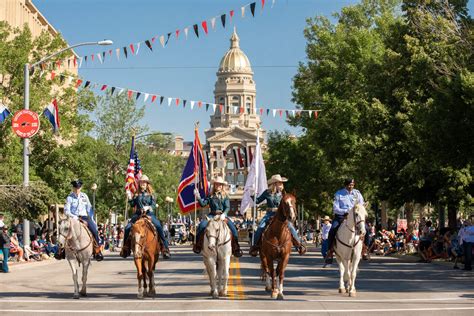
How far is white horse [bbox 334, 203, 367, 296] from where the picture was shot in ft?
67.7

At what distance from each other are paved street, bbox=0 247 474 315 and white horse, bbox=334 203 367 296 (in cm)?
48

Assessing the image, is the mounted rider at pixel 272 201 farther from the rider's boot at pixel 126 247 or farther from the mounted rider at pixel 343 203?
the rider's boot at pixel 126 247

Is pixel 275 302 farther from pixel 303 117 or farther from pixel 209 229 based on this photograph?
pixel 303 117

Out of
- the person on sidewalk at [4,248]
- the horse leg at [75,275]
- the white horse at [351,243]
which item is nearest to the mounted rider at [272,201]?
the white horse at [351,243]

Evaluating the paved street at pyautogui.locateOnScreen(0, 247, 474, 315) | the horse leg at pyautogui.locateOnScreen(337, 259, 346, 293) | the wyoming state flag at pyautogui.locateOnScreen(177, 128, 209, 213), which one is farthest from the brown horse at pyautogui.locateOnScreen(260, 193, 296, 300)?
the wyoming state flag at pyautogui.locateOnScreen(177, 128, 209, 213)

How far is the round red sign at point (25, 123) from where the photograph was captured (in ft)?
134

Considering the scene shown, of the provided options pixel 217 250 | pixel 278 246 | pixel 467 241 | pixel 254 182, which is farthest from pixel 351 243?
pixel 467 241

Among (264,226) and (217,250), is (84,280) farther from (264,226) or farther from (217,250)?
(264,226)

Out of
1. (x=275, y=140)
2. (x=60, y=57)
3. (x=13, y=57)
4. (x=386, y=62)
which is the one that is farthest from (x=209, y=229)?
(x=275, y=140)

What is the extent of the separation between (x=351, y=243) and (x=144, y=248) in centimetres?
414

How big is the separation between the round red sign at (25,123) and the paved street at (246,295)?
33.7 ft

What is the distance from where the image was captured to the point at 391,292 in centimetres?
2228

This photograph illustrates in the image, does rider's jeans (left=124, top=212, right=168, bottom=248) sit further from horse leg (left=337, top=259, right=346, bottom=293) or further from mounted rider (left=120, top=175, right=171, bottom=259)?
horse leg (left=337, top=259, right=346, bottom=293)

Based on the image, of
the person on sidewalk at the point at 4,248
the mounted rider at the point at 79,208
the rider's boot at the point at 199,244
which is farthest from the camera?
the person on sidewalk at the point at 4,248
